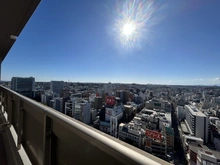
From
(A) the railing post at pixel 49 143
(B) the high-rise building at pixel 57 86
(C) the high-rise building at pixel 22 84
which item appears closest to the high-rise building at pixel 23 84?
(C) the high-rise building at pixel 22 84

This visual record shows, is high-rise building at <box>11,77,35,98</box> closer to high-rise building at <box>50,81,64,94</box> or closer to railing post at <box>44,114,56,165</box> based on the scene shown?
railing post at <box>44,114,56,165</box>

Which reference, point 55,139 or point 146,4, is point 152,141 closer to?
point 55,139

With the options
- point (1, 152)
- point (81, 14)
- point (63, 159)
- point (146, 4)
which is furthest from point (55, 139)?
point (81, 14)

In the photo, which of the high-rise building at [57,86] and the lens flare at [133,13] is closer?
the lens flare at [133,13]

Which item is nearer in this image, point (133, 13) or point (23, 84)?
point (133, 13)

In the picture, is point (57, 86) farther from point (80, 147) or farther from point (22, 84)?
point (80, 147)

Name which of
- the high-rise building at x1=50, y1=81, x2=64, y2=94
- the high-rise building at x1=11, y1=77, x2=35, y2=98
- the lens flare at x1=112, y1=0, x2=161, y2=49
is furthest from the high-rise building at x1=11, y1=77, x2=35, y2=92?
the high-rise building at x1=50, y1=81, x2=64, y2=94

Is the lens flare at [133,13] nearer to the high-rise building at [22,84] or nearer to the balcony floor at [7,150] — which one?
the balcony floor at [7,150]

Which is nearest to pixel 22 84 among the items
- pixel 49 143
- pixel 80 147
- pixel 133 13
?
pixel 133 13
